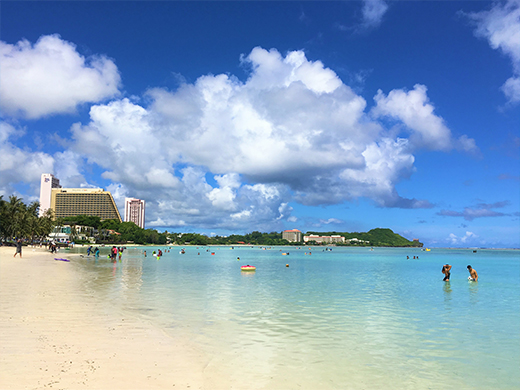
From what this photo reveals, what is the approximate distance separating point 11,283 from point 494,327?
2841 centimetres

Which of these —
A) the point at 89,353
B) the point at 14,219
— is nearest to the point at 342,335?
the point at 89,353

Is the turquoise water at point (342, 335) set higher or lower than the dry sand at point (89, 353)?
lower

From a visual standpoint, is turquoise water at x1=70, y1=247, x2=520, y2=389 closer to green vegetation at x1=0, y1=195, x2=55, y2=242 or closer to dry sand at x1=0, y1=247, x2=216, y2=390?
dry sand at x1=0, y1=247, x2=216, y2=390

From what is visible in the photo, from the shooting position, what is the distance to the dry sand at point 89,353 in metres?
8.13

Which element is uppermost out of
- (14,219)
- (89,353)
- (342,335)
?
(14,219)

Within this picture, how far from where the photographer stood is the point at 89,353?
33.4ft

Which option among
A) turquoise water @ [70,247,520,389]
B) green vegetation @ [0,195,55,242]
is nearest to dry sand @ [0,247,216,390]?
turquoise water @ [70,247,520,389]

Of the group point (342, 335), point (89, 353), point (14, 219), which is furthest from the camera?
point (14, 219)

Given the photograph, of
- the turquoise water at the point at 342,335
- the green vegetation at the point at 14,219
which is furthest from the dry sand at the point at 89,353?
the green vegetation at the point at 14,219

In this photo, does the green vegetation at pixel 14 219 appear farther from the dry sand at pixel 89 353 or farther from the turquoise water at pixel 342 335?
the dry sand at pixel 89 353

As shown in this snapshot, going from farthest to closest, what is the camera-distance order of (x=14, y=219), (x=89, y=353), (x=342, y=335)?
(x=14, y=219) < (x=342, y=335) < (x=89, y=353)

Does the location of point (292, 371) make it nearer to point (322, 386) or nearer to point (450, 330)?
point (322, 386)

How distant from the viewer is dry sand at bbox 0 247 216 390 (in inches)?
Answer: 320

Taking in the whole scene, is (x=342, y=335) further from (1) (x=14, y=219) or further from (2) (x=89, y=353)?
(1) (x=14, y=219)
